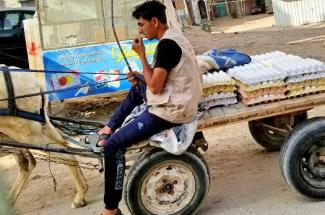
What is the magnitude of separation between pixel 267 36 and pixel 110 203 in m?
14.3

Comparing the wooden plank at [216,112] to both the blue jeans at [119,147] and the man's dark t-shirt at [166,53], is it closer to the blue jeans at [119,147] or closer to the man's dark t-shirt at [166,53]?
the blue jeans at [119,147]

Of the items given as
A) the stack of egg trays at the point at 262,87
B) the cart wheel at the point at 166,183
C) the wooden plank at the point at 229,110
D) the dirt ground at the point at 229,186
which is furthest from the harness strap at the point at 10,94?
the stack of egg trays at the point at 262,87

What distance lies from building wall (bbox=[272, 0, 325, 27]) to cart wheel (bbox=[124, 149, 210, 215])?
1739 cm

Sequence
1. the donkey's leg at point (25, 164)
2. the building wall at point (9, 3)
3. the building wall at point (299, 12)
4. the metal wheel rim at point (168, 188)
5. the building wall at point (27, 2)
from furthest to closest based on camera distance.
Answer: the building wall at point (9, 3)
the building wall at point (299, 12)
the building wall at point (27, 2)
the donkey's leg at point (25, 164)
the metal wheel rim at point (168, 188)

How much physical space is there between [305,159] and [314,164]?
11cm

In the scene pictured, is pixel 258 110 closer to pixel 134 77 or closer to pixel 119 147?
pixel 134 77

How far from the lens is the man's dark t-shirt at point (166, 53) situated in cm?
349

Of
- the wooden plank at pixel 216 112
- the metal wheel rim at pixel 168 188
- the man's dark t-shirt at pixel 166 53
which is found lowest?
the metal wheel rim at pixel 168 188

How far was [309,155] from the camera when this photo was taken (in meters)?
3.96

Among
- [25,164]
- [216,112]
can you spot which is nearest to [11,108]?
[25,164]

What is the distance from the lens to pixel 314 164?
13.1 ft

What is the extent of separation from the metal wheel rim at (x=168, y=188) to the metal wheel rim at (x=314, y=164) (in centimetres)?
95

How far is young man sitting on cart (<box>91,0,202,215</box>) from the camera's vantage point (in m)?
3.52

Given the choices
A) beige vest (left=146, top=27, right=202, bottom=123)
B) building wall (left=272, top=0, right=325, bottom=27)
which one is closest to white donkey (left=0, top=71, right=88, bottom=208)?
beige vest (left=146, top=27, right=202, bottom=123)
